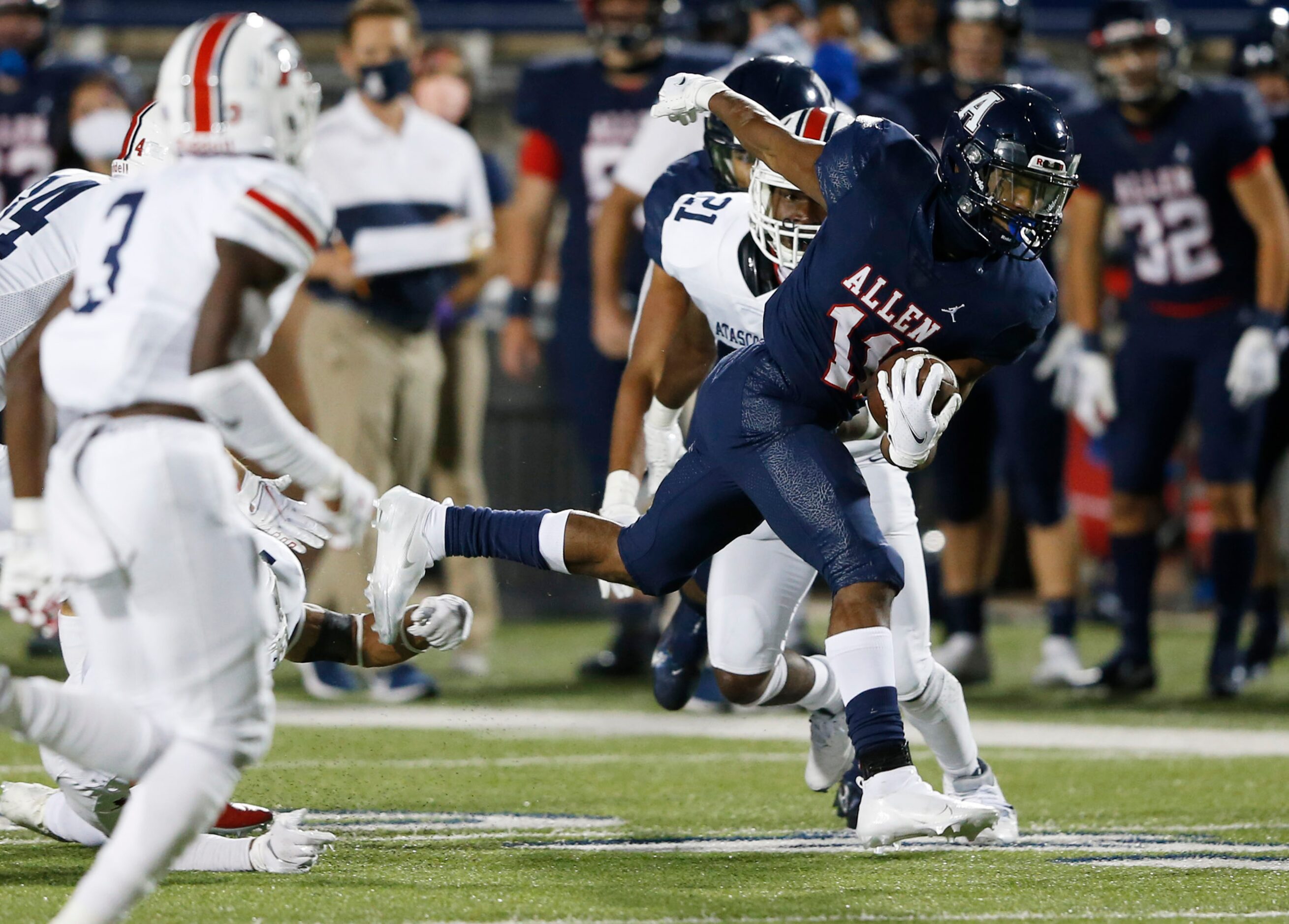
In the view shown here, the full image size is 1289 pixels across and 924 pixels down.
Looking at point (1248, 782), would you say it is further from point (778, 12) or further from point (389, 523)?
point (778, 12)

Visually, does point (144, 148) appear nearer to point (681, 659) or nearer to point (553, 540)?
point (553, 540)

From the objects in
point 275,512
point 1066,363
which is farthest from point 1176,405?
point 275,512

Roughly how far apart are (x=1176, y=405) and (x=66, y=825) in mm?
3844

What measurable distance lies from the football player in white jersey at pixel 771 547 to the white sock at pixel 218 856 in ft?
3.42

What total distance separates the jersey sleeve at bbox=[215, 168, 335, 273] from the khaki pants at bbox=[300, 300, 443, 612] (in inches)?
141

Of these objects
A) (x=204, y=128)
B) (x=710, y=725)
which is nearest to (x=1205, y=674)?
(x=710, y=725)

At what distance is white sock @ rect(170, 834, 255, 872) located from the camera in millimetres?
3238

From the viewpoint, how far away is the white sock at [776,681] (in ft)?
12.7

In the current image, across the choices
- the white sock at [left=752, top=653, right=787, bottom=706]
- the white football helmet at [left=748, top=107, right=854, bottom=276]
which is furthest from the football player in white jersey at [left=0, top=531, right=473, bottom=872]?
the white football helmet at [left=748, top=107, right=854, bottom=276]

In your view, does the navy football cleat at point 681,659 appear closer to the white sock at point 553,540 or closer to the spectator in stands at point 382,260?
the white sock at point 553,540

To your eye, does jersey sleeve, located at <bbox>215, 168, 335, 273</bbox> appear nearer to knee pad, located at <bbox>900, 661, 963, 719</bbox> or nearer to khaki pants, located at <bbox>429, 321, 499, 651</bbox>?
knee pad, located at <bbox>900, 661, 963, 719</bbox>

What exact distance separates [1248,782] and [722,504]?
1576 millimetres

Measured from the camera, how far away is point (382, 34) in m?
6.16

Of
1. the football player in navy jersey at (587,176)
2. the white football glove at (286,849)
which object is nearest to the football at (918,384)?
the white football glove at (286,849)
